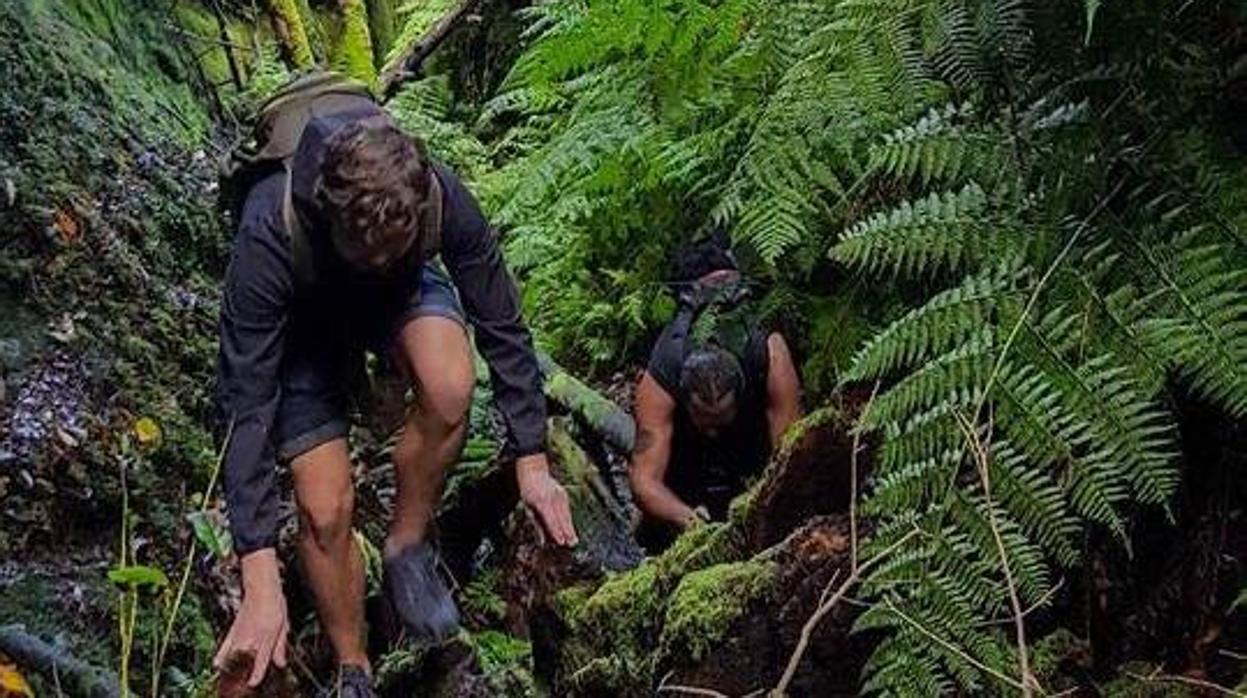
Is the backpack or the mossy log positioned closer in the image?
the mossy log

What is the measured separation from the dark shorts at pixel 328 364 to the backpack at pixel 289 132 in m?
0.22

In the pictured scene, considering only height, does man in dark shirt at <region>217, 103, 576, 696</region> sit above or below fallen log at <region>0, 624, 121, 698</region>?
above

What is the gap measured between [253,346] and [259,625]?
0.68 meters

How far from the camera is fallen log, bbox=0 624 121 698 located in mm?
3846

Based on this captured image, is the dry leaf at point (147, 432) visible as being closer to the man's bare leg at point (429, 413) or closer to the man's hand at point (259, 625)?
the man's bare leg at point (429, 413)

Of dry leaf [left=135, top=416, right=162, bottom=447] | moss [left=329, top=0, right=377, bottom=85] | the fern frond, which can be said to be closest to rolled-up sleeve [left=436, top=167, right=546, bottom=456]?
the fern frond

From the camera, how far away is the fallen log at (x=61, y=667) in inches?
151

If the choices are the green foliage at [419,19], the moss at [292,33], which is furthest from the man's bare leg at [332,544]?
the moss at [292,33]

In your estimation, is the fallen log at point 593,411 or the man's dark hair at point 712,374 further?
the fallen log at point 593,411

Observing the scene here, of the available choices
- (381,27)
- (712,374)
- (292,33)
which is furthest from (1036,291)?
(381,27)

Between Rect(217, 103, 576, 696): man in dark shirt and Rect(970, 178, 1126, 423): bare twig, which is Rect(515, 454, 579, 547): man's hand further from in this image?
Rect(970, 178, 1126, 423): bare twig

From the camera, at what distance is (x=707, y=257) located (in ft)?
14.5

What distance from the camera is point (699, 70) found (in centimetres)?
381

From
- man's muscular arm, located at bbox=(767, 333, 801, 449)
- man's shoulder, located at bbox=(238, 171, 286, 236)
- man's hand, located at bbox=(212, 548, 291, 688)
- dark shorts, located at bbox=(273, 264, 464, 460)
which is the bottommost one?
man's muscular arm, located at bbox=(767, 333, 801, 449)
